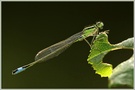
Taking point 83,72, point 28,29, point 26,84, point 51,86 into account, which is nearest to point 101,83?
point 83,72

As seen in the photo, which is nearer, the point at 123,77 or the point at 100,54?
the point at 123,77

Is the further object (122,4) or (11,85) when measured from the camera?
(122,4)

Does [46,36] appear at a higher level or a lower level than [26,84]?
higher

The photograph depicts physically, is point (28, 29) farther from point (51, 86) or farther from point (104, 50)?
point (104, 50)

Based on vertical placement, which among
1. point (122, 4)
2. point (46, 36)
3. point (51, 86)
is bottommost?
point (51, 86)

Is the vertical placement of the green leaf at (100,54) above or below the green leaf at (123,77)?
above

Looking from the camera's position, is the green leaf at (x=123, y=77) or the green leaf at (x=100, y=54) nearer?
the green leaf at (x=123, y=77)

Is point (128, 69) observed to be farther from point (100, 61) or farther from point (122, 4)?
point (122, 4)

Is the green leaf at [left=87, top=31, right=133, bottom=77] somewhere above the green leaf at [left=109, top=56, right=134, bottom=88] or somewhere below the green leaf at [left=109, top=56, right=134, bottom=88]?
above

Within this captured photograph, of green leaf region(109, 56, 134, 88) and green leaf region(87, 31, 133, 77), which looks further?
green leaf region(87, 31, 133, 77)

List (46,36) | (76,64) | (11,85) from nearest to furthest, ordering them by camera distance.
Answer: (11,85) → (76,64) → (46,36)

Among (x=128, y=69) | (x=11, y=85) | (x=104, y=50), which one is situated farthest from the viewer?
(x=11, y=85)
